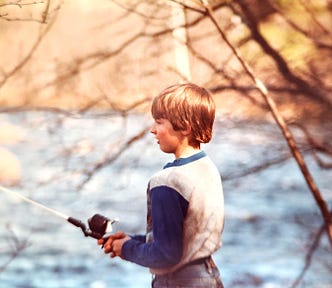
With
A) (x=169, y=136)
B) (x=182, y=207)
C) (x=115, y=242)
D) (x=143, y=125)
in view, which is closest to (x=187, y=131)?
(x=169, y=136)

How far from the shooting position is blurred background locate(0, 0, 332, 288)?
2.44 m

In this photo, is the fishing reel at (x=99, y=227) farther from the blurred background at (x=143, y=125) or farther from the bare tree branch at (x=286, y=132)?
the bare tree branch at (x=286, y=132)

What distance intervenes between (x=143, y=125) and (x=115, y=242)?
2.81 feet

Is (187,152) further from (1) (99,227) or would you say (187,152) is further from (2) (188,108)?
(1) (99,227)

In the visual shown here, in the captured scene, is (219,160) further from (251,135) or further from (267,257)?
(267,257)

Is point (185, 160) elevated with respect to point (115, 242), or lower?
elevated

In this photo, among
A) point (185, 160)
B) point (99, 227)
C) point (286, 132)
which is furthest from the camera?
point (286, 132)

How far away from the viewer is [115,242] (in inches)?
68.9

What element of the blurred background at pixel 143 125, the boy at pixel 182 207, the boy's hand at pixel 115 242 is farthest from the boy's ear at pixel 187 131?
the blurred background at pixel 143 125

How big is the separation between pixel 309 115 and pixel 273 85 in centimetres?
18

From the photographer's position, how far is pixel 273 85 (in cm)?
247

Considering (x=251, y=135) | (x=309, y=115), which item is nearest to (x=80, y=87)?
(x=251, y=135)

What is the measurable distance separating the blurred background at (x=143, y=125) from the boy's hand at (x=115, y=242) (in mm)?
723

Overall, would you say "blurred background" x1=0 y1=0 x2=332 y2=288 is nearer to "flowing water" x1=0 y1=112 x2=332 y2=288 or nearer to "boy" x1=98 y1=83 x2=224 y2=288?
"flowing water" x1=0 y1=112 x2=332 y2=288
